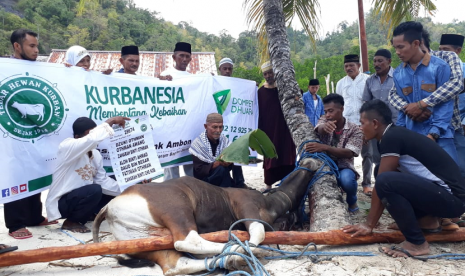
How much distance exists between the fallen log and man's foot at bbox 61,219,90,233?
46.9 inches

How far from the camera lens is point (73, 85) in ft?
14.9

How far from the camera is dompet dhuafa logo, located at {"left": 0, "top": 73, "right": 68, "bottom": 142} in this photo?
3965mm

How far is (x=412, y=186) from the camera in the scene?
3145mm

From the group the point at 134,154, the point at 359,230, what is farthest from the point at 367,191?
the point at 134,154

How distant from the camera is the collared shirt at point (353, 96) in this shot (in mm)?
6051

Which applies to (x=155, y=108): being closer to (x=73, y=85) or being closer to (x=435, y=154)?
(x=73, y=85)

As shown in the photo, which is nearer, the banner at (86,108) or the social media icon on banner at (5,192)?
the social media icon on banner at (5,192)

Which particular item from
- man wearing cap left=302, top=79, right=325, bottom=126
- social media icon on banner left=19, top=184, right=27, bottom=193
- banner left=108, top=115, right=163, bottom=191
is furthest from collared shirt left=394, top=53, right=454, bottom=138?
social media icon on banner left=19, top=184, right=27, bottom=193

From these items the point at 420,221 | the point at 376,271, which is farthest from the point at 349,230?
the point at 420,221

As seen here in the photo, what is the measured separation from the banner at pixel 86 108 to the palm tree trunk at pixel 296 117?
75cm

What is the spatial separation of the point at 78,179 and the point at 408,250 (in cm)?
330

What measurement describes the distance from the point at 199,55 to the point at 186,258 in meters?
17.6

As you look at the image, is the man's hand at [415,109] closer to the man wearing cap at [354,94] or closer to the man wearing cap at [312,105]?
the man wearing cap at [354,94]

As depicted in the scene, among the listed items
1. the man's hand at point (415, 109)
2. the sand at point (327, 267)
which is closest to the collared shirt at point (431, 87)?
the man's hand at point (415, 109)
